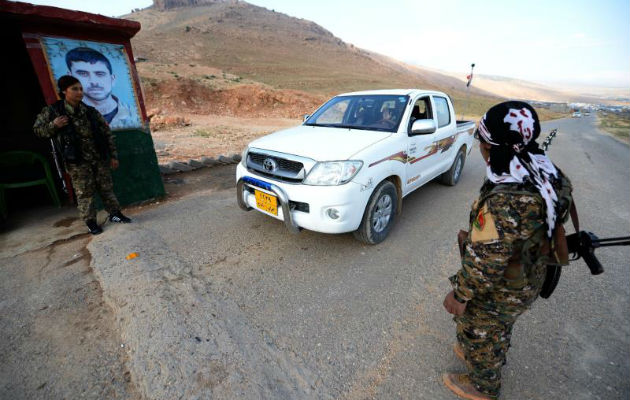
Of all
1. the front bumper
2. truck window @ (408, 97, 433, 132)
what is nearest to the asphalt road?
the front bumper

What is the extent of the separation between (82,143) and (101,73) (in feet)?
3.93

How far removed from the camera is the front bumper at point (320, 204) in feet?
9.33

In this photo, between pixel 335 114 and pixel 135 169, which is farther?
pixel 135 169

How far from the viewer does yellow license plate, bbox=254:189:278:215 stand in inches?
122

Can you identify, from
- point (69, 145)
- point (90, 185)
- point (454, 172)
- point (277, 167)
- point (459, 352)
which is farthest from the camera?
point (454, 172)

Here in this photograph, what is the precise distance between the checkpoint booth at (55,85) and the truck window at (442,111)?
4438mm

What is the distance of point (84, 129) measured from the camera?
341cm

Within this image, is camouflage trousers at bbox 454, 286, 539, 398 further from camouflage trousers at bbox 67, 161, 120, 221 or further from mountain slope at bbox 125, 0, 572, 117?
mountain slope at bbox 125, 0, 572, 117

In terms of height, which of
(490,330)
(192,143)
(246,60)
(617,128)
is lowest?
(617,128)

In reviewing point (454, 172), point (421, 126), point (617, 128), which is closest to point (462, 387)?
point (421, 126)

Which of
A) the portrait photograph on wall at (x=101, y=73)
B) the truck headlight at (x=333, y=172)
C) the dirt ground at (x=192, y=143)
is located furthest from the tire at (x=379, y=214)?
the dirt ground at (x=192, y=143)

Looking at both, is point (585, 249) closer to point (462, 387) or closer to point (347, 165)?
point (462, 387)

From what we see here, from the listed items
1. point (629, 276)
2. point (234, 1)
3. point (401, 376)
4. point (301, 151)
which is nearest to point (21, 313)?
point (301, 151)

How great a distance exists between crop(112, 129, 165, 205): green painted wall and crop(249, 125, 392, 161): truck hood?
2.17 m
